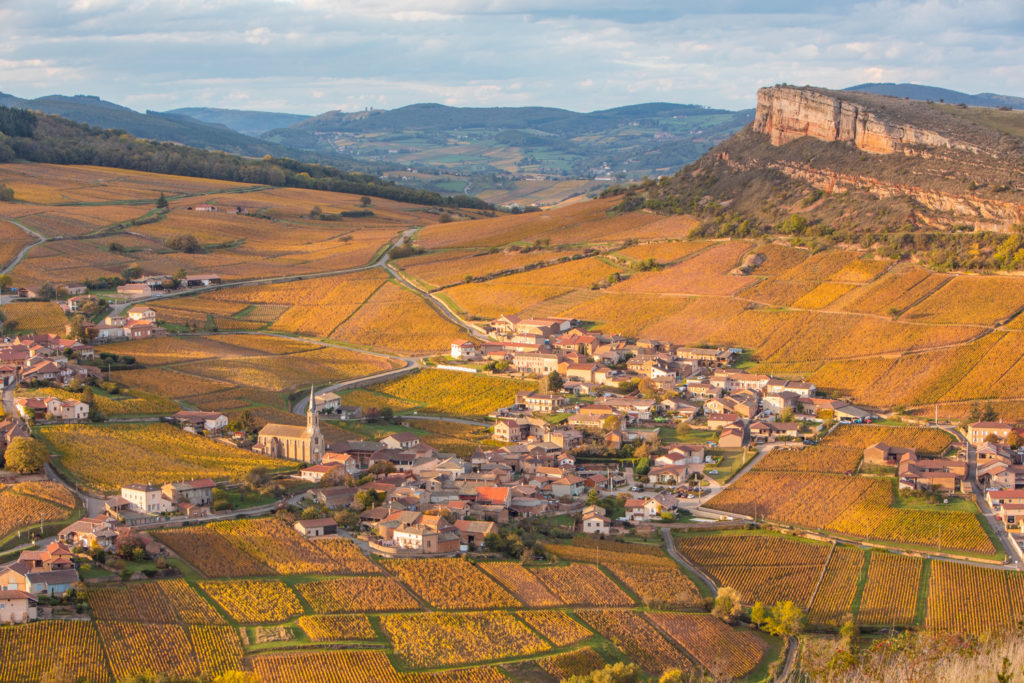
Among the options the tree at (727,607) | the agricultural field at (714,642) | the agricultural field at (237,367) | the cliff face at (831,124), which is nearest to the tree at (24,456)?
the agricultural field at (237,367)

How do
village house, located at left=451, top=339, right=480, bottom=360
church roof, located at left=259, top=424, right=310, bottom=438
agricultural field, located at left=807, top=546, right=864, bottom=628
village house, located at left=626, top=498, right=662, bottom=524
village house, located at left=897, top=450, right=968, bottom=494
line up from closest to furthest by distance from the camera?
agricultural field, located at left=807, top=546, right=864, bottom=628 → village house, located at left=626, top=498, right=662, bottom=524 → village house, located at left=897, top=450, right=968, bottom=494 → church roof, located at left=259, top=424, right=310, bottom=438 → village house, located at left=451, top=339, right=480, bottom=360

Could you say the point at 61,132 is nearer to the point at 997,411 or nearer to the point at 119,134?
the point at 119,134

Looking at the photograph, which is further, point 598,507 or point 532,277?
point 532,277

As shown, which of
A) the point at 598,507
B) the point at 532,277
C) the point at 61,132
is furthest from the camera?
the point at 61,132

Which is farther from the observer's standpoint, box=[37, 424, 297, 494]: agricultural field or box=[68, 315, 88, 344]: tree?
box=[68, 315, 88, 344]: tree

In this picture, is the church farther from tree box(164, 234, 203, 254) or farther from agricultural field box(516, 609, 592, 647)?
tree box(164, 234, 203, 254)

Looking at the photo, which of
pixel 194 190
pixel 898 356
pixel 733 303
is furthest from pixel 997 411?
pixel 194 190

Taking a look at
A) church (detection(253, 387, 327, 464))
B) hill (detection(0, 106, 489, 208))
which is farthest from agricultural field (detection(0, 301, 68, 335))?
hill (detection(0, 106, 489, 208))
